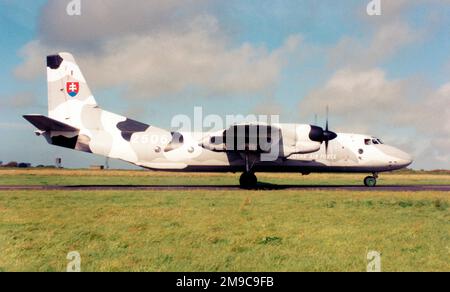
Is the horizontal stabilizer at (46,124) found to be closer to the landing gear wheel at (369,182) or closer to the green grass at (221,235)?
the green grass at (221,235)

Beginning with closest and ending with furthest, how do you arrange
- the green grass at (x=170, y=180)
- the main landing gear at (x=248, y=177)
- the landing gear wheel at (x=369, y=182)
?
the main landing gear at (x=248, y=177), the landing gear wheel at (x=369, y=182), the green grass at (x=170, y=180)

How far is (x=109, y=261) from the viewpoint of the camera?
7.63 metres

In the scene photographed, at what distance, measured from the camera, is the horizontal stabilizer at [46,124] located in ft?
71.6

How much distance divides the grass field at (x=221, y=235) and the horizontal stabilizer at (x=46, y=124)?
6167 mm

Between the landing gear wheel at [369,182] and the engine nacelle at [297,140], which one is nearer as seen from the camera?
the engine nacelle at [297,140]

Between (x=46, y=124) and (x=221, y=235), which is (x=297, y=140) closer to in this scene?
(x=46, y=124)

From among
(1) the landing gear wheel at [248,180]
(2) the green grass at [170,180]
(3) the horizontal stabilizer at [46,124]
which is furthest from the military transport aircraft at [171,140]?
(2) the green grass at [170,180]

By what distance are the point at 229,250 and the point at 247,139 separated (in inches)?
674

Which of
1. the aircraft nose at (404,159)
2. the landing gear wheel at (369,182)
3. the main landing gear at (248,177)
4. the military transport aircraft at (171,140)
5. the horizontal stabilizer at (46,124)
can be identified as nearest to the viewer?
the horizontal stabilizer at (46,124)

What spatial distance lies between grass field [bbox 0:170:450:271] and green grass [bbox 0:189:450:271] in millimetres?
22

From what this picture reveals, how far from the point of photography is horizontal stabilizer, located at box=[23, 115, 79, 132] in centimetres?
2181

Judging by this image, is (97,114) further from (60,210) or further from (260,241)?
(260,241)

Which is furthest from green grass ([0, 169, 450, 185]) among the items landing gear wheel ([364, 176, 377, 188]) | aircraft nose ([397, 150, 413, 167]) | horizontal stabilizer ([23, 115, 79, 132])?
horizontal stabilizer ([23, 115, 79, 132])
